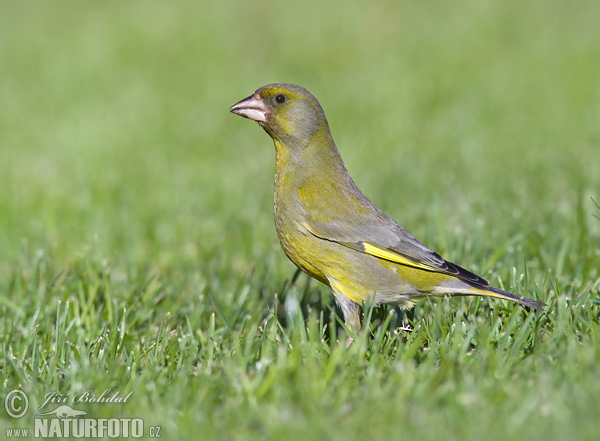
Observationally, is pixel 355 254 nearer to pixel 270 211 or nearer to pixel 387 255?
pixel 387 255

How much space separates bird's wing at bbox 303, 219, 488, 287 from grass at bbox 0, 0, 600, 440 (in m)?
0.28

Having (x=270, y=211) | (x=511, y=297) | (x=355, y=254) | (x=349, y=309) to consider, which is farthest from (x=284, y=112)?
(x=270, y=211)

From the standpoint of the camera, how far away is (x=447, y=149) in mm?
8305

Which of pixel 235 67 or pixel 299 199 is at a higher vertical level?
pixel 235 67

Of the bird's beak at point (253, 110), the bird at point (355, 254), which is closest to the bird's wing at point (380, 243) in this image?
the bird at point (355, 254)

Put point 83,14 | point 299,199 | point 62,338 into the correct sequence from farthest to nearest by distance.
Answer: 1. point 83,14
2. point 299,199
3. point 62,338

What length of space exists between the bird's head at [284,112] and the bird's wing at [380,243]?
64 centimetres

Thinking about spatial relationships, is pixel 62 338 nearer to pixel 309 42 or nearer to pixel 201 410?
pixel 201 410

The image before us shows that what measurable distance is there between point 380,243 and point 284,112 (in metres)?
1.01

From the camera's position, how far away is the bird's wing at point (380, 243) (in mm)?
4250

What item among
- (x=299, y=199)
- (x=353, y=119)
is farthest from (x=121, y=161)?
(x=299, y=199)

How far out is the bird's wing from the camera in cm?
425

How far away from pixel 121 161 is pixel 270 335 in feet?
15.7

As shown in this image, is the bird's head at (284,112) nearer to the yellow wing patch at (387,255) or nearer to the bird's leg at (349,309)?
the yellow wing patch at (387,255)
